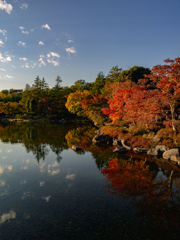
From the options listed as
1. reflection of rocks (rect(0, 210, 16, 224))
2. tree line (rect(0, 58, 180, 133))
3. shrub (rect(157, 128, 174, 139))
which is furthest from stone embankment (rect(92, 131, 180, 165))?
reflection of rocks (rect(0, 210, 16, 224))

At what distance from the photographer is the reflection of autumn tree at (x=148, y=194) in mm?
4246

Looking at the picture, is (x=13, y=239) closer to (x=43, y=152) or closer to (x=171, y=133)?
(x=43, y=152)

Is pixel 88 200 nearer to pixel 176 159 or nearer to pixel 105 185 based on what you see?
pixel 105 185

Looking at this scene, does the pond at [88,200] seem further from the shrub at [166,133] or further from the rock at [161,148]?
the shrub at [166,133]

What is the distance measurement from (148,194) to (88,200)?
248cm

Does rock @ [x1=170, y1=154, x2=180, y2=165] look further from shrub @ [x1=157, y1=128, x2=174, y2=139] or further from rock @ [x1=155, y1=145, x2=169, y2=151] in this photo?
shrub @ [x1=157, y1=128, x2=174, y2=139]

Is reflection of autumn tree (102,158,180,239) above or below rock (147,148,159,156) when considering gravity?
below

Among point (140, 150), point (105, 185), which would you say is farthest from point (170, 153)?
point (105, 185)

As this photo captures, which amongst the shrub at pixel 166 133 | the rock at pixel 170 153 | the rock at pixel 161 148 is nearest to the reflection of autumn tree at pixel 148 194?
the rock at pixel 170 153

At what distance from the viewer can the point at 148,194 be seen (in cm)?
575

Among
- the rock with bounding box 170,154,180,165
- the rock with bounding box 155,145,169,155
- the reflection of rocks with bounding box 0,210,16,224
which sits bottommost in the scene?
the reflection of rocks with bounding box 0,210,16,224

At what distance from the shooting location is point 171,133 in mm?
11734

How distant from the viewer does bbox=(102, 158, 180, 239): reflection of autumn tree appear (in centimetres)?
425

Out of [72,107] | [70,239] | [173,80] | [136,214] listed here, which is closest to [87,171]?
[136,214]
